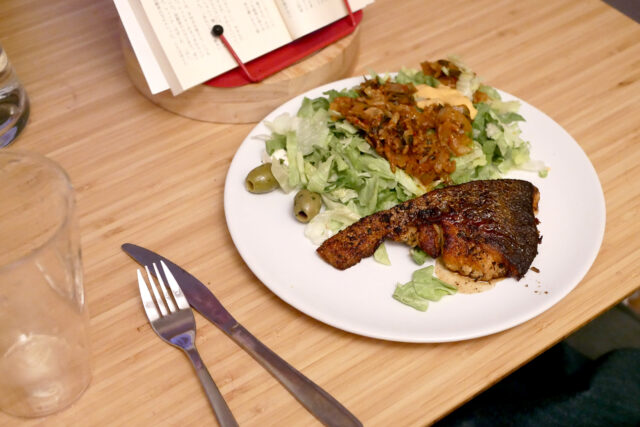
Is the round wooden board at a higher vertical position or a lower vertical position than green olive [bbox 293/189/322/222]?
higher

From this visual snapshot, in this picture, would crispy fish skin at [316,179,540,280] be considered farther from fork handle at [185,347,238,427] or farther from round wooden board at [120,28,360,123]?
round wooden board at [120,28,360,123]

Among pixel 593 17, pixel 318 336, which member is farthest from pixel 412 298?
pixel 593 17

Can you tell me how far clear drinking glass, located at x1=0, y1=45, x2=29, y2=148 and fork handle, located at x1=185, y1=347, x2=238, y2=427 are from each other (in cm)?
93

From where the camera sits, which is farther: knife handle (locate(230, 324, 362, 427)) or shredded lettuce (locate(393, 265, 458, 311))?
shredded lettuce (locate(393, 265, 458, 311))

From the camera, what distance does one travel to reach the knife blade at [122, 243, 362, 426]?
1.17 m

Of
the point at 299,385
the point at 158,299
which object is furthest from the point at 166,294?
the point at 299,385

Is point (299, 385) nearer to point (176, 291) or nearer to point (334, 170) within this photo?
point (176, 291)

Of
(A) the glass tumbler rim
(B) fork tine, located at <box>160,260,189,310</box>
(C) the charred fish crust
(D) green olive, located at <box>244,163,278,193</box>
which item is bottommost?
(C) the charred fish crust

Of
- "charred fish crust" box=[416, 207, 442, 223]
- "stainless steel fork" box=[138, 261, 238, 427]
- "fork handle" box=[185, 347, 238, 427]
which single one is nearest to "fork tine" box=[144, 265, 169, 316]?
"stainless steel fork" box=[138, 261, 238, 427]

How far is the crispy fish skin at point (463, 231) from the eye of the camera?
135 cm

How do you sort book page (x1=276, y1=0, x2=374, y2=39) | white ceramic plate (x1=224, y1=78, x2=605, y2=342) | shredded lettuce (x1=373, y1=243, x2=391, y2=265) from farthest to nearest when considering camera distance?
1. book page (x1=276, y1=0, x2=374, y2=39)
2. shredded lettuce (x1=373, y1=243, x2=391, y2=265)
3. white ceramic plate (x1=224, y1=78, x2=605, y2=342)

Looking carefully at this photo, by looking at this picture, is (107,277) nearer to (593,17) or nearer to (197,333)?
(197,333)

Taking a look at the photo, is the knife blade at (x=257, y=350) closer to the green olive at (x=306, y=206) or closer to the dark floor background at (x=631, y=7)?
the green olive at (x=306, y=206)

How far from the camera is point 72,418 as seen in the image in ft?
3.93
